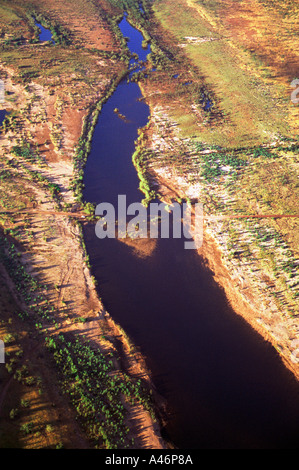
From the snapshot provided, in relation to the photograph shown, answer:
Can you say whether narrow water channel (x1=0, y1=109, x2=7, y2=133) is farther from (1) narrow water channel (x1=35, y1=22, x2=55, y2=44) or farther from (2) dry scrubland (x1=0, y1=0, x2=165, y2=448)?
(1) narrow water channel (x1=35, y1=22, x2=55, y2=44)

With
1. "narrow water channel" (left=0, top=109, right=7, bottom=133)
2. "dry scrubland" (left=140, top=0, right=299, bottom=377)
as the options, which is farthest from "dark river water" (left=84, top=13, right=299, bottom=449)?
"narrow water channel" (left=0, top=109, right=7, bottom=133)

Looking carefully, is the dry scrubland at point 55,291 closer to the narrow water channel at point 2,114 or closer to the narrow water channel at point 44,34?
the narrow water channel at point 2,114

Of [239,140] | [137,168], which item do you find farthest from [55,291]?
[239,140]

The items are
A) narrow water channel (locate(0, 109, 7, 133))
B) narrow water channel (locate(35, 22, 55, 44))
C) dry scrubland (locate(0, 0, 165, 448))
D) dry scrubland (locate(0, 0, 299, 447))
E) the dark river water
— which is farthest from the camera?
narrow water channel (locate(35, 22, 55, 44))

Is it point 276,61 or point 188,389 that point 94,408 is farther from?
point 276,61

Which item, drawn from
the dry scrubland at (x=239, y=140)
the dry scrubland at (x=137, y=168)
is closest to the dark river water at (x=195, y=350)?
the dry scrubland at (x=137, y=168)
